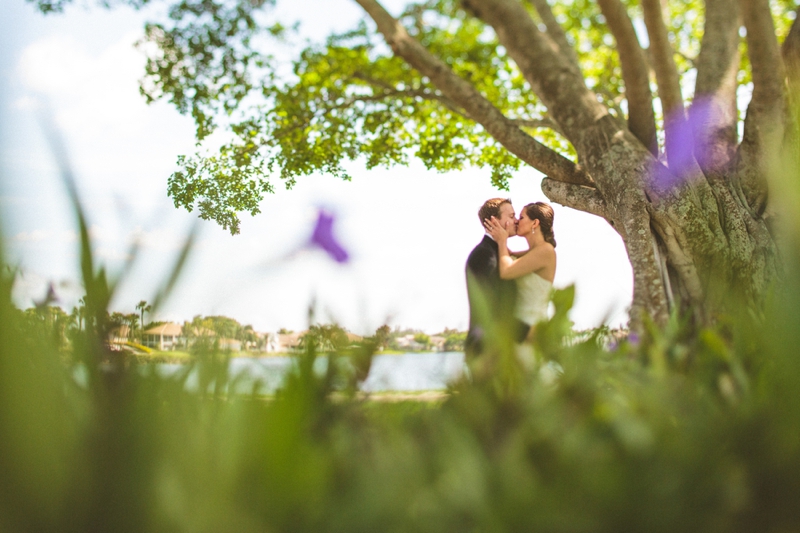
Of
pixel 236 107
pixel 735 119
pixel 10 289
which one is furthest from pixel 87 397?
pixel 236 107

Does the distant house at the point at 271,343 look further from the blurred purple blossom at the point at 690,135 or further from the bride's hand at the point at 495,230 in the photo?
the blurred purple blossom at the point at 690,135

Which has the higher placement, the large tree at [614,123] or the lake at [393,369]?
the large tree at [614,123]

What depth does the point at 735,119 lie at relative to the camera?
18.7ft

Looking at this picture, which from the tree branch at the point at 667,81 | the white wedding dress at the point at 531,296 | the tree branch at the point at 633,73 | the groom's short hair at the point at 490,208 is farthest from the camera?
the tree branch at the point at 667,81

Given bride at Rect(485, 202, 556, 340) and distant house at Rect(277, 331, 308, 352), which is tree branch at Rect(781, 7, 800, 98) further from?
Result: distant house at Rect(277, 331, 308, 352)

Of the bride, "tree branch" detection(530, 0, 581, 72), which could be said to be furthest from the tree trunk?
"tree branch" detection(530, 0, 581, 72)

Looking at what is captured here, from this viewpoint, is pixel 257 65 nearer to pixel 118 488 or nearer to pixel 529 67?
pixel 529 67

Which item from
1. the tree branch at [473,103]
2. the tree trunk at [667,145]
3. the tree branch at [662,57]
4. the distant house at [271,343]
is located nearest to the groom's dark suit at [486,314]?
the distant house at [271,343]

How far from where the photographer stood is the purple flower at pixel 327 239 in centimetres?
73

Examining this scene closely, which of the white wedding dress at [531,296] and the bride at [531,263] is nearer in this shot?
the white wedding dress at [531,296]

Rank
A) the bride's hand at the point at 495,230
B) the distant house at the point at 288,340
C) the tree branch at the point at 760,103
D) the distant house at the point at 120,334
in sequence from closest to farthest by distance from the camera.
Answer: the distant house at the point at 120,334 → the distant house at the point at 288,340 → the bride's hand at the point at 495,230 → the tree branch at the point at 760,103

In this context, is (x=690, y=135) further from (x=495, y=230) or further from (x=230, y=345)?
(x=230, y=345)

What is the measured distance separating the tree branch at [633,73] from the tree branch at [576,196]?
0.87 meters

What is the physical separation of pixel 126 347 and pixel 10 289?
0.17 m
